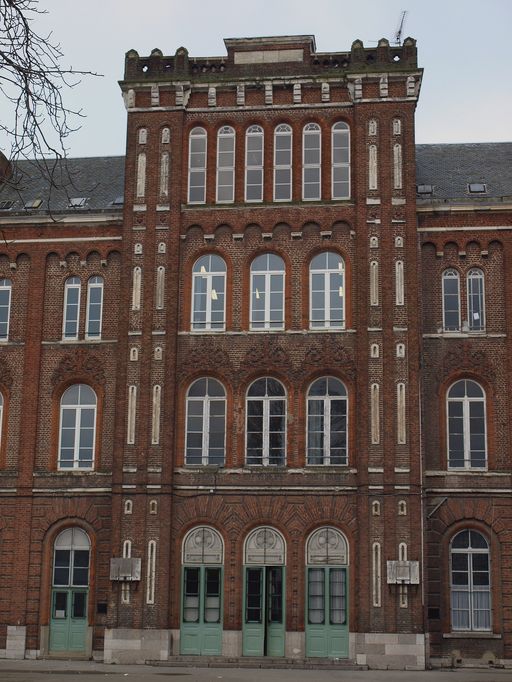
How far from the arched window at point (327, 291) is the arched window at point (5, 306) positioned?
954cm

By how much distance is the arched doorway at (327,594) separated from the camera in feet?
102

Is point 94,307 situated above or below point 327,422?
above

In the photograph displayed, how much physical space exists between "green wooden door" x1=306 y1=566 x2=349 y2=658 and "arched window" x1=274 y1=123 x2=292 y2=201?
11119 millimetres

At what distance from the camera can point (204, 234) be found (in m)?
34.0

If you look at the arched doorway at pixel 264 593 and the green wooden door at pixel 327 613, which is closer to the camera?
the green wooden door at pixel 327 613

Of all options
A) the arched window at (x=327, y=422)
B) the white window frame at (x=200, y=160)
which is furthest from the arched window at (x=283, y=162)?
the arched window at (x=327, y=422)

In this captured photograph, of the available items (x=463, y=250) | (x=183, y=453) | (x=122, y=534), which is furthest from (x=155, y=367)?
(x=463, y=250)

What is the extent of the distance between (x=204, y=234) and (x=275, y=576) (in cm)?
1025

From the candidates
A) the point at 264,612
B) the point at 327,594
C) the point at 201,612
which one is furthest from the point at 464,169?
the point at 201,612

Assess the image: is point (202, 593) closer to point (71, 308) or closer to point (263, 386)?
point (263, 386)

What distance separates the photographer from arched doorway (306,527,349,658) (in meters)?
31.0

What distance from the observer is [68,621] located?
107ft

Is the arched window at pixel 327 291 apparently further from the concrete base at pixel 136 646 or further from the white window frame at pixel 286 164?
the concrete base at pixel 136 646

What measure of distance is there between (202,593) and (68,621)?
163 inches
